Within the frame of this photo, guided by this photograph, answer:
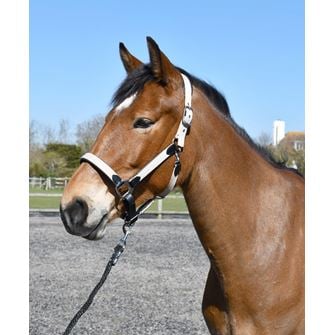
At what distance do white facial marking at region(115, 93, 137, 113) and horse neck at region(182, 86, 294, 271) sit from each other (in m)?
0.33

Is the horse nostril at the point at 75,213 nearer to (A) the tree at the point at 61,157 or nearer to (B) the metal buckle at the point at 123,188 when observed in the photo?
(B) the metal buckle at the point at 123,188

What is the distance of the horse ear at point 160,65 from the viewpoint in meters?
2.38

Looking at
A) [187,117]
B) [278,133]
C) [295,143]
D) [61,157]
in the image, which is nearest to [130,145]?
[187,117]

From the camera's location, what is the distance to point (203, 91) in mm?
2691

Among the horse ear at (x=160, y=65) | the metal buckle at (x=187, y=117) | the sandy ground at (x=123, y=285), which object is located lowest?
the sandy ground at (x=123, y=285)

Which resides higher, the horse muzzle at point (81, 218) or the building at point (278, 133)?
the building at point (278, 133)

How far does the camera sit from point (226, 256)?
2.52m

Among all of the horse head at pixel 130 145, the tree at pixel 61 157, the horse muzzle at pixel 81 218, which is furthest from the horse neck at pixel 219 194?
the tree at pixel 61 157

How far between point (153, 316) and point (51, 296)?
191 cm

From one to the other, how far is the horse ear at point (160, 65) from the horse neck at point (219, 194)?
0.19m

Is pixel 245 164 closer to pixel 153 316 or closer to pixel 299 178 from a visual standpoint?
pixel 299 178

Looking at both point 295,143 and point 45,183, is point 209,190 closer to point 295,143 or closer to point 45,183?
point 295,143

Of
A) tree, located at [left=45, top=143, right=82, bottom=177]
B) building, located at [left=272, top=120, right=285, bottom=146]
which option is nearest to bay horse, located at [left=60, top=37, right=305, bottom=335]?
building, located at [left=272, top=120, right=285, bottom=146]
